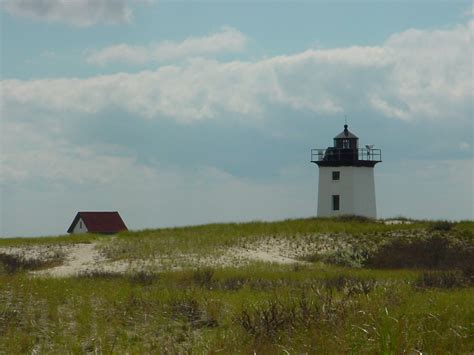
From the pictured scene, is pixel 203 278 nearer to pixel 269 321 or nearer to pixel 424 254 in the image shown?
pixel 269 321

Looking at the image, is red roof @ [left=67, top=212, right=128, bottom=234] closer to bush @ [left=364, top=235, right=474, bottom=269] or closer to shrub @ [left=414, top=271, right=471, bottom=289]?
bush @ [left=364, top=235, right=474, bottom=269]

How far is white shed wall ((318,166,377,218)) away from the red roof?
48.2 feet

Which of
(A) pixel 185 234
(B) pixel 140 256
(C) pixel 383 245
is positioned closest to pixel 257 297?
(B) pixel 140 256

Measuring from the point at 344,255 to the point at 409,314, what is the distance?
2108cm

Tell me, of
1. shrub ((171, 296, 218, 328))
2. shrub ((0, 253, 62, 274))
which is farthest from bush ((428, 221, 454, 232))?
shrub ((171, 296, 218, 328))

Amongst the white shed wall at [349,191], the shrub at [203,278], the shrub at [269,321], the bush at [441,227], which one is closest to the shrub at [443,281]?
the shrub at [203,278]

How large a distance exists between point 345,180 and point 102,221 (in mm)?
17905

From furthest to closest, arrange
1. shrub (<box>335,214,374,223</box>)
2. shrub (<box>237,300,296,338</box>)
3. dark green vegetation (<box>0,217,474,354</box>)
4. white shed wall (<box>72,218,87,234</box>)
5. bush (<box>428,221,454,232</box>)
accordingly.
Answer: white shed wall (<box>72,218,87,234</box>) < shrub (<box>335,214,374,223</box>) < bush (<box>428,221,454,232</box>) < shrub (<box>237,300,296,338</box>) < dark green vegetation (<box>0,217,474,354</box>)

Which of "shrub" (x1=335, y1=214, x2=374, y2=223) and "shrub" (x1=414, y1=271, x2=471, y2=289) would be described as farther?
"shrub" (x1=335, y1=214, x2=374, y2=223)

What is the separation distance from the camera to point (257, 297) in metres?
15.8

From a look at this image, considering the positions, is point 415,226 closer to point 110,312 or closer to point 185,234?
point 185,234

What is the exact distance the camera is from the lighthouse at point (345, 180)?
→ 46250 millimetres

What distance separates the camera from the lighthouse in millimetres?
46250

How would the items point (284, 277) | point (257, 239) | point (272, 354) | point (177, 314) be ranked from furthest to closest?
point (257, 239), point (284, 277), point (177, 314), point (272, 354)
